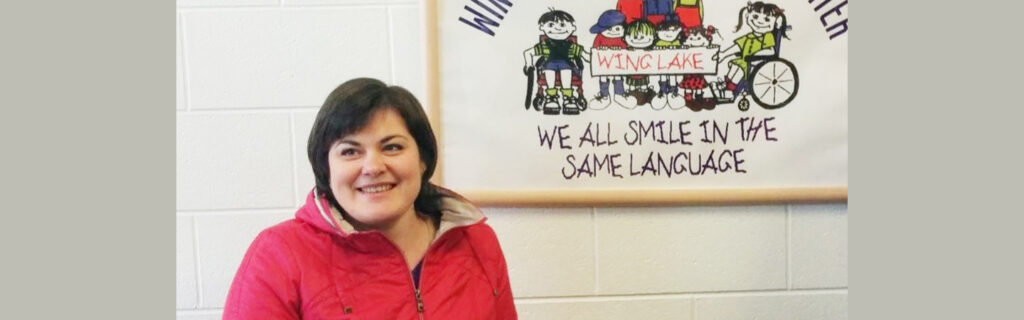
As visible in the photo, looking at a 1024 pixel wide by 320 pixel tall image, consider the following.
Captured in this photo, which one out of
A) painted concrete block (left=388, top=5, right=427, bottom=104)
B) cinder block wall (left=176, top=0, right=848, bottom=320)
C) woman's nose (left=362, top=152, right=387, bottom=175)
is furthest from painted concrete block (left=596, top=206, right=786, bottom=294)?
woman's nose (left=362, top=152, right=387, bottom=175)

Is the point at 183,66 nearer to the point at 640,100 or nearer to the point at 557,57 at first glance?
the point at 557,57

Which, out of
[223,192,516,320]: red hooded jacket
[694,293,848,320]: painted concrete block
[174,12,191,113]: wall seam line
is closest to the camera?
[223,192,516,320]: red hooded jacket

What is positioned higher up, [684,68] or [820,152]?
[684,68]

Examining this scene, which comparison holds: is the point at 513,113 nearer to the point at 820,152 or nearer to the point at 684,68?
the point at 684,68

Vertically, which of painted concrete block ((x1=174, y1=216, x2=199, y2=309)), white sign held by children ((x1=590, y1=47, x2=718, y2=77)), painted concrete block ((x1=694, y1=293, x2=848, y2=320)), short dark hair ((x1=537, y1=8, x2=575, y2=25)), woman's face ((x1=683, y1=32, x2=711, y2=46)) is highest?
short dark hair ((x1=537, y1=8, x2=575, y2=25))

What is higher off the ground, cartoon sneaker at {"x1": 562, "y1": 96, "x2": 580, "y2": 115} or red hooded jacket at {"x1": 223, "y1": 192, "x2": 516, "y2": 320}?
cartoon sneaker at {"x1": 562, "y1": 96, "x2": 580, "y2": 115}

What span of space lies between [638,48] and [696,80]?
12cm

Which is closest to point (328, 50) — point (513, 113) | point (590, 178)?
point (513, 113)

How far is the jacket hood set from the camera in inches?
42.0

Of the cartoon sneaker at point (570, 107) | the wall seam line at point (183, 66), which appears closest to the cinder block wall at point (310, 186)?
the wall seam line at point (183, 66)

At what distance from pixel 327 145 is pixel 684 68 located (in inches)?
26.2

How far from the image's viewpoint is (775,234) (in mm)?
1465

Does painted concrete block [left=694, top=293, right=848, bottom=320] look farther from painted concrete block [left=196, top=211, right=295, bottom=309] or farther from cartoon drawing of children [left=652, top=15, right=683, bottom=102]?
painted concrete block [left=196, top=211, right=295, bottom=309]

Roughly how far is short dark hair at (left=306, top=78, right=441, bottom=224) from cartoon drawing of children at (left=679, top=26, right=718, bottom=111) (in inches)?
20.1
